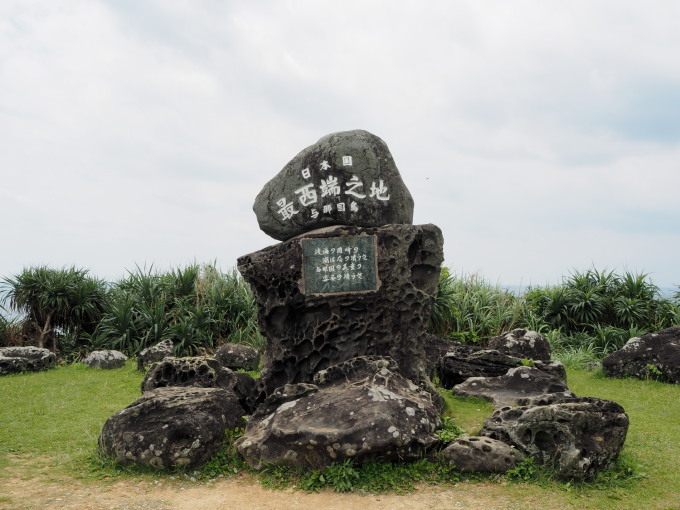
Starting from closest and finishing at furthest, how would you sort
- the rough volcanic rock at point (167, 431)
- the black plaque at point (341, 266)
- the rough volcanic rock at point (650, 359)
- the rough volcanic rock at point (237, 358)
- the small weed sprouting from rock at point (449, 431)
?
the rough volcanic rock at point (167, 431)
the small weed sprouting from rock at point (449, 431)
the black plaque at point (341, 266)
the rough volcanic rock at point (650, 359)
the rough volcanic rock at point (237, 358)

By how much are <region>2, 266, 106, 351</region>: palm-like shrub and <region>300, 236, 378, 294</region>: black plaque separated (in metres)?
8.39

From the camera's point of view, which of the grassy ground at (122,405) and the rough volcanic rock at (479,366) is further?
the rough volcanic rock at (479,366)

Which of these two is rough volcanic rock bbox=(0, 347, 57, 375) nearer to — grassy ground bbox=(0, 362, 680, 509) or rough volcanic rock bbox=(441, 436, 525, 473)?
Answer: grassy ground bbox=(0, 362, 680, 509)

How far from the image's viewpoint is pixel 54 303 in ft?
42.3

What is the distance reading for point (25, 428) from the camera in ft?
21.7

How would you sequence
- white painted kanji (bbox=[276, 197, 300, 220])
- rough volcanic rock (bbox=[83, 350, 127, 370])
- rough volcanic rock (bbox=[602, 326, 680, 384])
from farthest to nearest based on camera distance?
rough volcanic rock (bbox=[83, 350, 127, 370]) → rough volcanic rock (bbox=[602, 326, 680, 384]) → white painted kanji (bbox=[276, 197, 300, 220])

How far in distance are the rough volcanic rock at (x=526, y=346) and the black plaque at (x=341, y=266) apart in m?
4.15

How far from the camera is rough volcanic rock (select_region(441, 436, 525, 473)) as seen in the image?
15.6 ft

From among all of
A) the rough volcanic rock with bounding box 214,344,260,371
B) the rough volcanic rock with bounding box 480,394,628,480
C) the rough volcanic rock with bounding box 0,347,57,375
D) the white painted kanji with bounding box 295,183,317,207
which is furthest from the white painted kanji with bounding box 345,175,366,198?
the rough volcanic rock with bounding box 0,347,57,375

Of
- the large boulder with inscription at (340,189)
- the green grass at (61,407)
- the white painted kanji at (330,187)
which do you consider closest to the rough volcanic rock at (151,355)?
the green grass at (61,407)

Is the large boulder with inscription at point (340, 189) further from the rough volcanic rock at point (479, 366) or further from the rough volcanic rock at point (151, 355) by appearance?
the rough volcanic rock at point (151, 355)

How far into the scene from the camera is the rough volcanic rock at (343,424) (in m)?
4.68

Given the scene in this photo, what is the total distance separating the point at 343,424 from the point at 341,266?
6.79 ft

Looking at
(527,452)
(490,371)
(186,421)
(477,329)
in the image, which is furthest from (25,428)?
(477,329)
